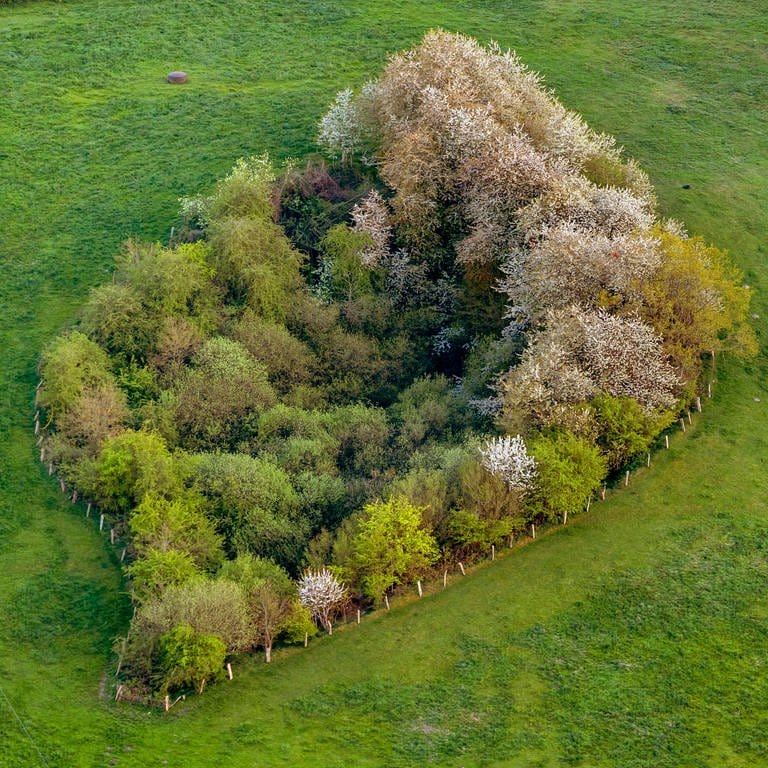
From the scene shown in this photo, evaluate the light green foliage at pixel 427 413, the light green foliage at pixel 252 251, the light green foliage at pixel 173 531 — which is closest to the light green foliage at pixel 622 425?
the light green foliage at pixel 427 413

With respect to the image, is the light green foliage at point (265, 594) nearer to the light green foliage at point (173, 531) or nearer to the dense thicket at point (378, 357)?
the dense thicket at point (378, 357)

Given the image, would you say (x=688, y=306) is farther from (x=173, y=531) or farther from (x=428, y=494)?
(x=173, y=531)

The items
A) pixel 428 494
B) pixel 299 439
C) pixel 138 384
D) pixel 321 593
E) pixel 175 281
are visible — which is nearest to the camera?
pixel 321 593

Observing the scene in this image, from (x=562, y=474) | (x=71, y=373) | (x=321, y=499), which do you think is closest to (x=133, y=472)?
(x=71, y=373)

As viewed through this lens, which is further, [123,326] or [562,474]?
[123,326]

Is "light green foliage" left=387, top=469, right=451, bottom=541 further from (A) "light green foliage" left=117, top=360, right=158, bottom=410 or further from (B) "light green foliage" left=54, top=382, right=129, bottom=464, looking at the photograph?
(A) "light green foliage" left=117, top=360, right=158, bottom=410
